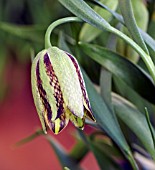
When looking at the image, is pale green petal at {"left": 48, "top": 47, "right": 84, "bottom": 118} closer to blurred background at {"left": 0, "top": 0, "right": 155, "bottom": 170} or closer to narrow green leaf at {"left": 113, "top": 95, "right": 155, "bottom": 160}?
narrow green leaf at {"left": 113, "top": 95, "right": 155, "bottom": 160}

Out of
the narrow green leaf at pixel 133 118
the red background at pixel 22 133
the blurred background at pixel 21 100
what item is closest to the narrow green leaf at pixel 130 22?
the narrow green leaf at pixel 133 118

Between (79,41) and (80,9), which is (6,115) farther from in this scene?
(80,9)

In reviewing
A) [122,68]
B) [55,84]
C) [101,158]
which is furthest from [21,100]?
[55,84]

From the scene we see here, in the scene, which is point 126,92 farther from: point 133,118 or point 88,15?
point 88,15

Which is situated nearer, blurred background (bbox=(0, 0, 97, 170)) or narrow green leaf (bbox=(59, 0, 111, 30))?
narrow green leaf (bbox=(59, 0, 111, 30))

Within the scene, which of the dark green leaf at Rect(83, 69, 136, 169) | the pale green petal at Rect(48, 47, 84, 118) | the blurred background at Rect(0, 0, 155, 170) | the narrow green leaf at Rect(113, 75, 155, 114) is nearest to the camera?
the pale green petal at Rect(48, 47, 84, 118)

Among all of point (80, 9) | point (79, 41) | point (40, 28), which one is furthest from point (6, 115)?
point (80, 9)

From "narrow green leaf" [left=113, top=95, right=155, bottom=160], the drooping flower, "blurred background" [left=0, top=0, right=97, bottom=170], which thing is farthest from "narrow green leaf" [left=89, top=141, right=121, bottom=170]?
"blurred background" [left=0, top=0, right=97, bottom=170]
